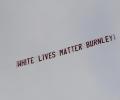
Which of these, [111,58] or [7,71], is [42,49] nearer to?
[7,71]

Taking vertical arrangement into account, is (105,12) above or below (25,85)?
above

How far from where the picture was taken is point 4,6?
55.4 inches

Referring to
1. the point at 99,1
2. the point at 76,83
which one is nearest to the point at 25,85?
the point at 76,83

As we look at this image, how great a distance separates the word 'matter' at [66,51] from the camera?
3.82ft

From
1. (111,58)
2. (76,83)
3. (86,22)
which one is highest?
(86,22)

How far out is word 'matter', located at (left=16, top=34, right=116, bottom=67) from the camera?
1164mm

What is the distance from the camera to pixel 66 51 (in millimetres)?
1244

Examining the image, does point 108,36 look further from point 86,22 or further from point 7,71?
point 7,71

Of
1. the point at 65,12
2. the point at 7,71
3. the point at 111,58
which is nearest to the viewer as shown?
the point at 111,58

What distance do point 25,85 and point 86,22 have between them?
0.36 metres

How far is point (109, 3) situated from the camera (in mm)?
1175

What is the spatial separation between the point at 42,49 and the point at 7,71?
0.19 metres

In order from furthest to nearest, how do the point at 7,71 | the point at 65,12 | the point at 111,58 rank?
1. the point at 7,71
2. the point at 65,12
3. the point at 111,58

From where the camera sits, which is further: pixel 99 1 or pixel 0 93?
pixel 0 93
